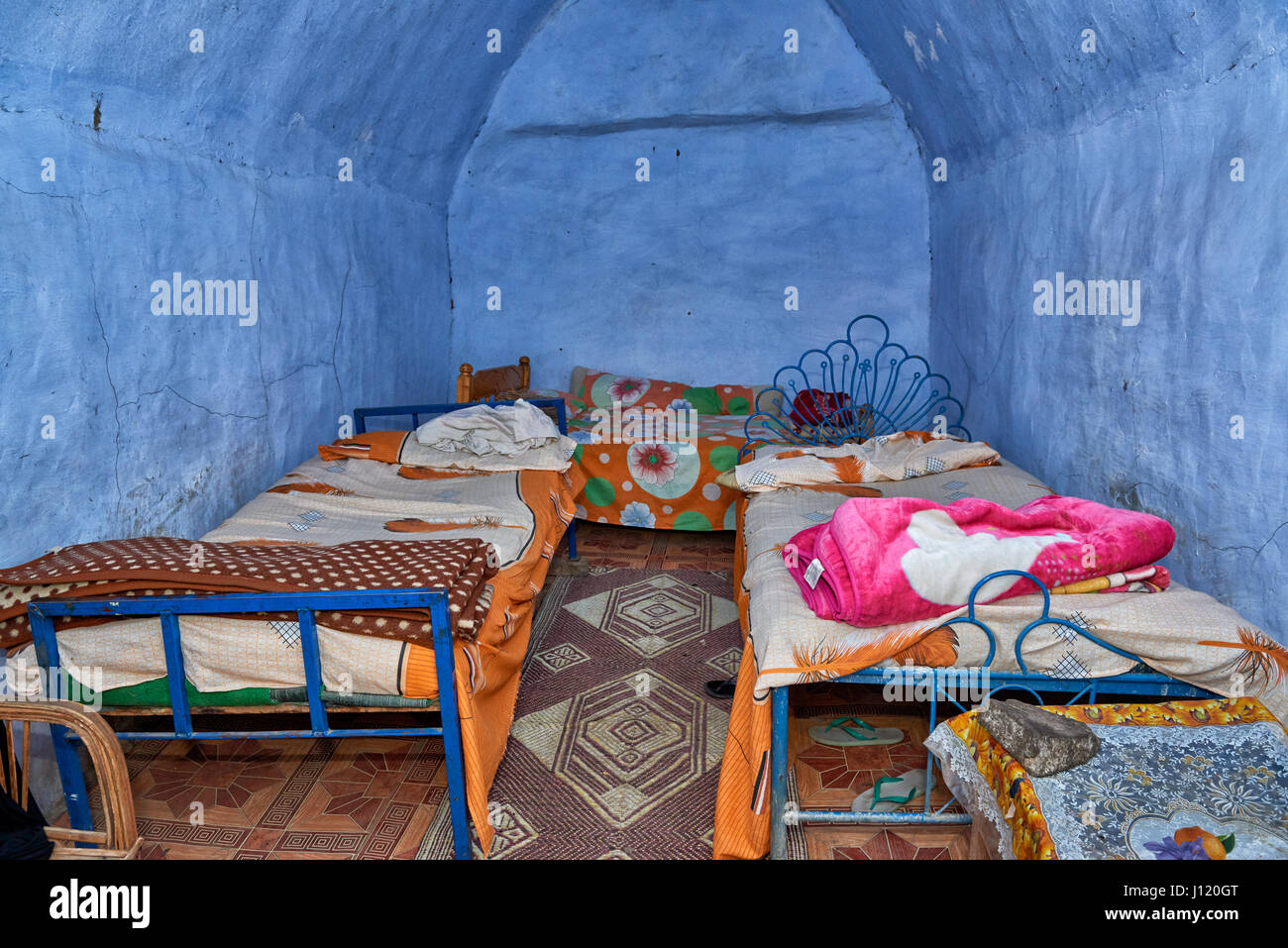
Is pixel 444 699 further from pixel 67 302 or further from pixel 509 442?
pixel 509 442

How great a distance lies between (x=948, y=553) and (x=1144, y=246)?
56.1 inches

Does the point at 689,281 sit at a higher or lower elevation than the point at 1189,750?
higher

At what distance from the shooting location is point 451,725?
6.92 ft

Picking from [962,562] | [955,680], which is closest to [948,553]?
[962,562]

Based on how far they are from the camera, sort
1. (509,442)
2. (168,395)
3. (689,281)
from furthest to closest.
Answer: (689,281)
(509,442)
(168,395)

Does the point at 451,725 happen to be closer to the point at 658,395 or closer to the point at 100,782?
the point at 100,782

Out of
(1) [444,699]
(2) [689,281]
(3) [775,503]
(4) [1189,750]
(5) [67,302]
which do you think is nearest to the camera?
(4) [1189,750]

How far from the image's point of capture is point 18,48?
217cm

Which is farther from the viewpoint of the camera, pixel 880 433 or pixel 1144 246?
pixel 880 433

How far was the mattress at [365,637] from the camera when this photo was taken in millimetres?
2084

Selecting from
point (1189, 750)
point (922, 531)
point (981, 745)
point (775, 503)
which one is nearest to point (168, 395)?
point (775, 503)

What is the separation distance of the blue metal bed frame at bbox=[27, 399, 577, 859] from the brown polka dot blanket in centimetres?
3

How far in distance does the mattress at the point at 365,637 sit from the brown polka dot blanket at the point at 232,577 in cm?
5

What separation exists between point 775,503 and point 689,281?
277 cm
